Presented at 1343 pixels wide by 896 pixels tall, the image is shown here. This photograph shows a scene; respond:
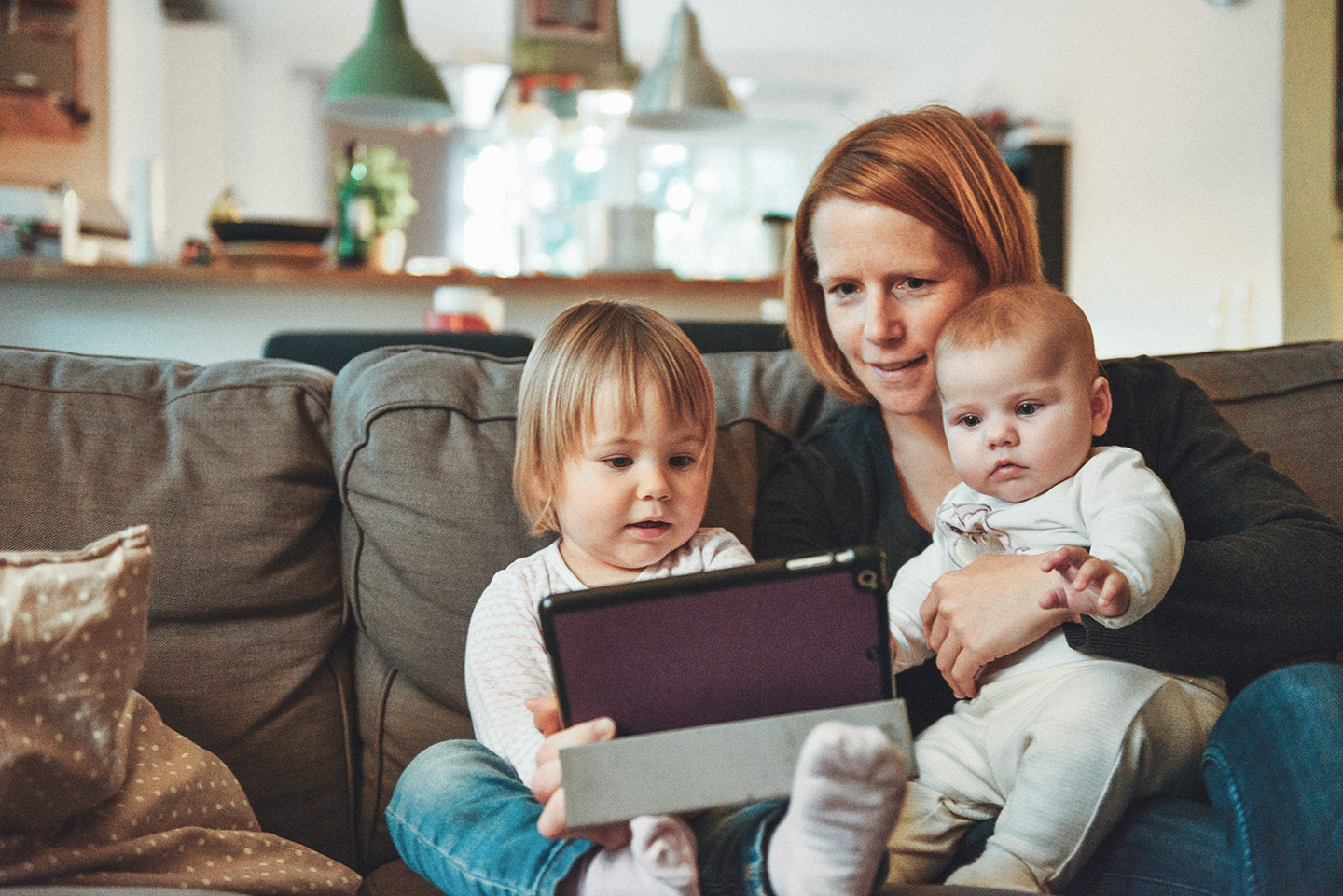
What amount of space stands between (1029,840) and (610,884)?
1.33ft

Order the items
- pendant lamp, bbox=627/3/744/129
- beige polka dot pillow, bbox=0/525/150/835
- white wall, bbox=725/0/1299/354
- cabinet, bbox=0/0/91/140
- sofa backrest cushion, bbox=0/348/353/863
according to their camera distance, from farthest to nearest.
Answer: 1. cabinet, bbox=0/0/91/140
2. pendant lamp, bbox=627/3/744/129
3. white wall, bbox=725/0/1299/354
4. sofa backrest cushion, bbox=0/348/353/863
5. beige polka dot pillow, bbox=0/525/150/835

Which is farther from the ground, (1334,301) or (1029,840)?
(1334,301)

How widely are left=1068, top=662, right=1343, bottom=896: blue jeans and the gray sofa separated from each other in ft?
1.74

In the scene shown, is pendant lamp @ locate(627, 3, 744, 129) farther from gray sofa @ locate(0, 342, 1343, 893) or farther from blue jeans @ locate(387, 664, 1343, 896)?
blue jeans @ locate(387, 664, 1343, 896)

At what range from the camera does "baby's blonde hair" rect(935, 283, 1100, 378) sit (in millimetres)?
1065

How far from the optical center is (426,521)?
123 cm

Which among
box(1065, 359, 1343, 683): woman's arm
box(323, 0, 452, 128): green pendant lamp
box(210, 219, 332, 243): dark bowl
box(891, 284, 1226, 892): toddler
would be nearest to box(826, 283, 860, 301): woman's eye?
box(891, 284, 1226, 892): toddler

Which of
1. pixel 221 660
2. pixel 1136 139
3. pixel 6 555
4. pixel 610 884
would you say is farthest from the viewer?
pixel 1136 139

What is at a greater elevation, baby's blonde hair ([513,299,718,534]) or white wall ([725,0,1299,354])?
white wall ([725,0,1299,354])

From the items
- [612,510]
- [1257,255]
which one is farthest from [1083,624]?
[1257,255]

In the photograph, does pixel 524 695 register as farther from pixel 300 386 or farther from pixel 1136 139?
pixel 1136 139

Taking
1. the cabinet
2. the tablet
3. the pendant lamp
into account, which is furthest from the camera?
the cabinet

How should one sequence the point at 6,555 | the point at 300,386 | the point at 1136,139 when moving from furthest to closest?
the point at 1136,139
the point at 300,386
the point at 6,555

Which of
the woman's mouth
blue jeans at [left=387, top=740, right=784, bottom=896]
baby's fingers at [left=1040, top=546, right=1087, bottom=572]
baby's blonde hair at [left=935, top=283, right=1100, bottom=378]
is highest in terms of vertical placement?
baby's blonde hair at [left=935, top=283, right=1100, bottom=378]
